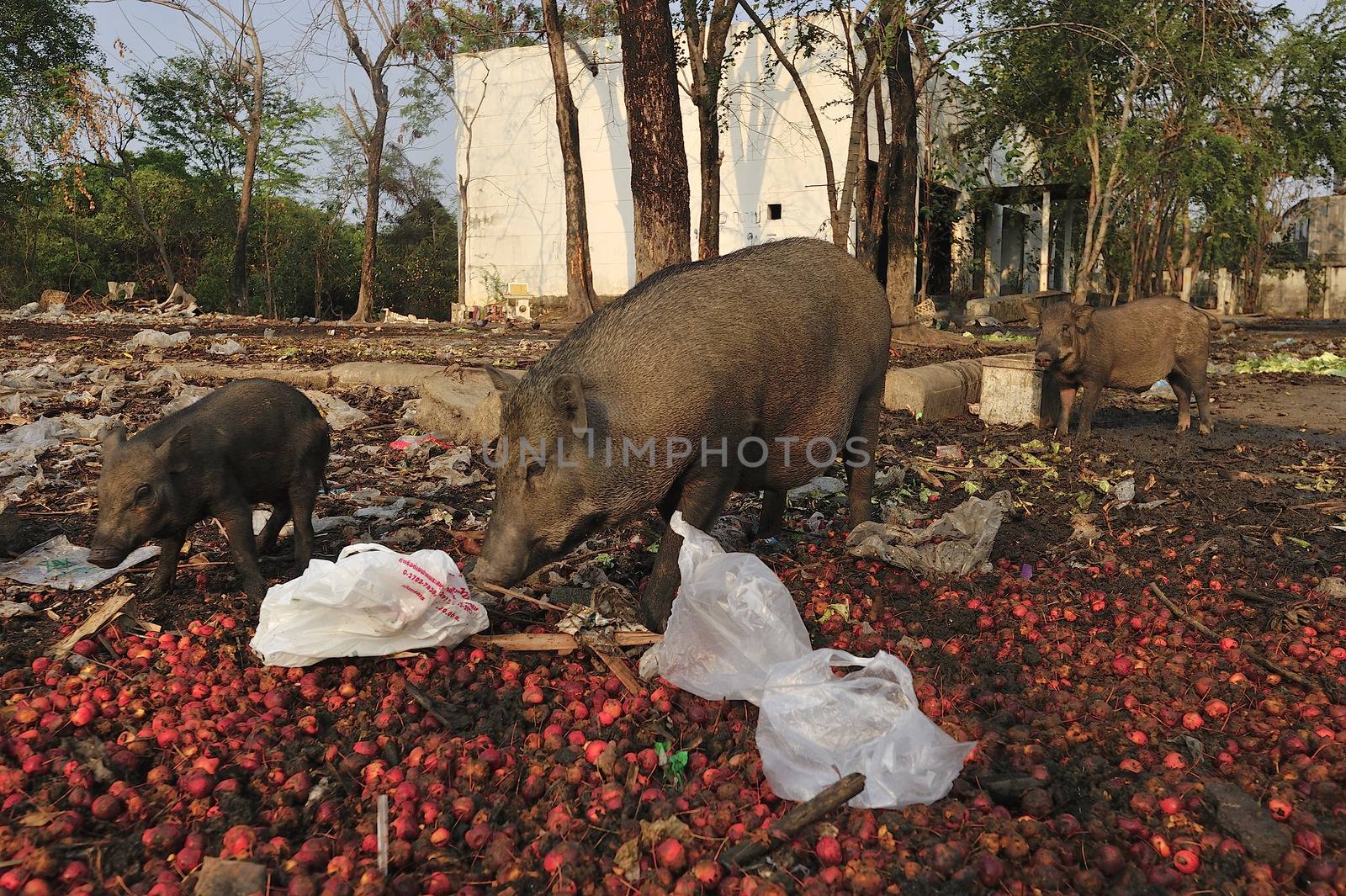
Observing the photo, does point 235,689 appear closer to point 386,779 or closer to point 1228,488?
point 386,779

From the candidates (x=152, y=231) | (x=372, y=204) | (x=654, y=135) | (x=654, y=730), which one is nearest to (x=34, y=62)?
(x=152, y=231)

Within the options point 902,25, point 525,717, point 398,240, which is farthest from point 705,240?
point 398,240

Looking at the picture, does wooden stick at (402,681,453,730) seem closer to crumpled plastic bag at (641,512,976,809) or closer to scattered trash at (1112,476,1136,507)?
crumpled plastic bag at (641,512,976,809)

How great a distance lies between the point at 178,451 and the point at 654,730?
222 cm

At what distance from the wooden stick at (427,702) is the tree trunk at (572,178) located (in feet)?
37.3

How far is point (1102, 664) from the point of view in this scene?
11.1ft

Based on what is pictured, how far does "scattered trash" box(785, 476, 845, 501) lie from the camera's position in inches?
225

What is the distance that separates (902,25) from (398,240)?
2519 cm

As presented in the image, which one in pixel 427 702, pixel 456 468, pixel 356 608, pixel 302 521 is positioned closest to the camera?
pixel 427 702

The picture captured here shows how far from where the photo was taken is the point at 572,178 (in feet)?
48.2

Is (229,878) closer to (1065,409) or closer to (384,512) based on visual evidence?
(384,512)

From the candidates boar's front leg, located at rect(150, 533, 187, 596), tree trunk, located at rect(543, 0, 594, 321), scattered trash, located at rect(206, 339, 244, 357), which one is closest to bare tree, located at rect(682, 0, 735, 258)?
tree trunk, located at rect(543, 0, 594, 321)

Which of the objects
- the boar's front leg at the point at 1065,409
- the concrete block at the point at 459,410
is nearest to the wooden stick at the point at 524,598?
the concrete block at the point at 459,410

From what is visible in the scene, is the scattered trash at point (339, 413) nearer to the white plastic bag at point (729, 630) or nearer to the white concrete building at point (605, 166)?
the white plastic bag at point (729, 630)
